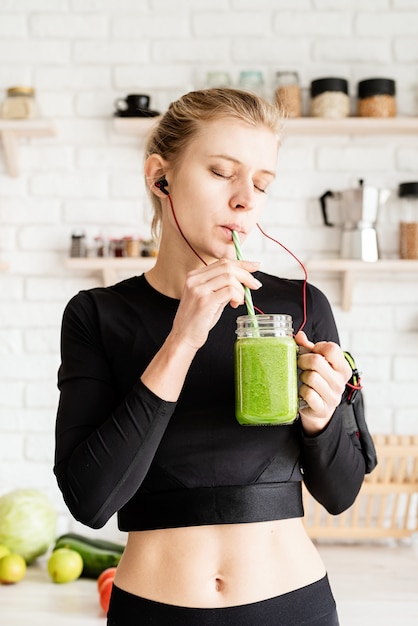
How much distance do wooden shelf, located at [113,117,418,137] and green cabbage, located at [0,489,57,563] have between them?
1.20 m

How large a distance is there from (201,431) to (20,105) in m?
1.83

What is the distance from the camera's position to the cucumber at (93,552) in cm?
233

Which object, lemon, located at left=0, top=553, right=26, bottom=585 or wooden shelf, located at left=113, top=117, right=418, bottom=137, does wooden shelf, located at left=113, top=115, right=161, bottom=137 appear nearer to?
wooden shelf, located at left=113, top=117, right=418, bottom=137

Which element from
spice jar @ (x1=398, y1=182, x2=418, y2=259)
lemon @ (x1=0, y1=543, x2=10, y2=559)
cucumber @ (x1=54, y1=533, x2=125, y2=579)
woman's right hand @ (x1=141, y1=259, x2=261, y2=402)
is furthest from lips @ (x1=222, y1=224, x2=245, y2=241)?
Result: spice jar @ (x1=398, y1=182, x2=418, y2=259)

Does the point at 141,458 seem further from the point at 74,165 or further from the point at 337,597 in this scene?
the point at 74,165

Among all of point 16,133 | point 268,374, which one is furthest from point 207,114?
point 16,133

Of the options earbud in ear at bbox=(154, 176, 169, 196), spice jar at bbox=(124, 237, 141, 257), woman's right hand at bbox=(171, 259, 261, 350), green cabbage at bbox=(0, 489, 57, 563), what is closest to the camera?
woman's right hand at bbox=(171, 259, 261, 350)

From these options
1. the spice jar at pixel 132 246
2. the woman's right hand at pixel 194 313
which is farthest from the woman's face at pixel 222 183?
the spice jar at pixel 132 246

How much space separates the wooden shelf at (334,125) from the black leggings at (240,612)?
5.67 feet

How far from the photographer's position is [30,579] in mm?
2334

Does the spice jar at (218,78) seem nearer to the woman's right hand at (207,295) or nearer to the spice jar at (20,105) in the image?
the spice jar at (20,105)

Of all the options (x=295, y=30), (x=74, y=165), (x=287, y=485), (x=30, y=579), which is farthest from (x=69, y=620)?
(x=295, y=30)

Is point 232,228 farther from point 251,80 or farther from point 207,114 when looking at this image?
point 251,80

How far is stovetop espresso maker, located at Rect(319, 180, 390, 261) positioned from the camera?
263 centimetres
